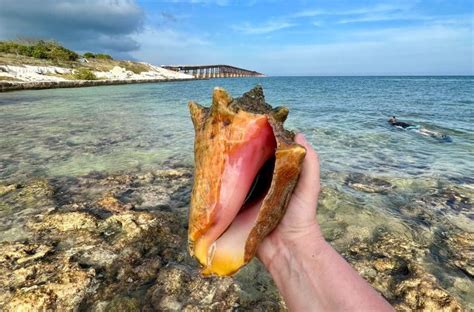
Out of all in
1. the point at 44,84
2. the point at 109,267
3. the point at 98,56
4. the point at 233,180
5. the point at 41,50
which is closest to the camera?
the point at 233,180

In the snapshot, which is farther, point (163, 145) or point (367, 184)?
point (163, 145)

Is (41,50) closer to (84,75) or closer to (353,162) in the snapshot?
(84,75)

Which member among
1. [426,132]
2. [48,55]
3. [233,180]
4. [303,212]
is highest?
[48,55]

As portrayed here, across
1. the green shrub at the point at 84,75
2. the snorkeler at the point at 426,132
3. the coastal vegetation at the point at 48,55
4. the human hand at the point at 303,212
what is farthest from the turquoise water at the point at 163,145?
the coastal vegetation at the point at 48,55

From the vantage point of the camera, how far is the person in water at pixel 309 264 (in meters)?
1.43

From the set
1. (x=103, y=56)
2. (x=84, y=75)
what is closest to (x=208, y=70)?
(x=103, y=56)

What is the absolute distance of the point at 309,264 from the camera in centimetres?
169

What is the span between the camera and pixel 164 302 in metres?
2.20

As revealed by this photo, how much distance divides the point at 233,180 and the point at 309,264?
562mm

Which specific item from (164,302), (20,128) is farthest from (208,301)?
(20,128)

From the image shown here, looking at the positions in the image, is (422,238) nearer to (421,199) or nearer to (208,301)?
(421,199)

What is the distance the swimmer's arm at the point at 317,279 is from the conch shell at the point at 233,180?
0.19 meters

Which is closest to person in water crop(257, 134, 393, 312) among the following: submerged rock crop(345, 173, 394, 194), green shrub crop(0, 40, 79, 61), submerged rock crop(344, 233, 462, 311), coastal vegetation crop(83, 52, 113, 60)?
submerged rock crop(344, 233, 462, 311)

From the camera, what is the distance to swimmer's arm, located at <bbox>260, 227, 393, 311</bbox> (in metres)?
1.40
